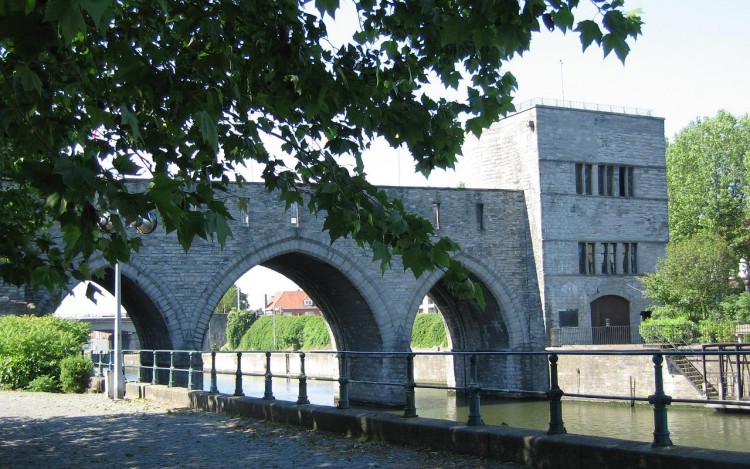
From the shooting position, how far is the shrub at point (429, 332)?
34750 mm

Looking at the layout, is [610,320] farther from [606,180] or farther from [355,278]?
[355,278]

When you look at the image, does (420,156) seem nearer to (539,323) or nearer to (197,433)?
(197,433)

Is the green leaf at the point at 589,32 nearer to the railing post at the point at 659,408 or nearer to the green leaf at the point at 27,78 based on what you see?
the green leaf at the point at 27,78

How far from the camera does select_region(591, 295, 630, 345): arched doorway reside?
88.1 feet

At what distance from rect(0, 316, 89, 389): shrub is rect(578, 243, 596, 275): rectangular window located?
15.5 meters

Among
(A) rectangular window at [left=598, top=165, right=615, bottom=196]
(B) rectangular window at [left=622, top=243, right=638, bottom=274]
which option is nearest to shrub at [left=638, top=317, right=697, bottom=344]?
(B) rectangular window at [left=622, top=243, right=638, bottom=274]

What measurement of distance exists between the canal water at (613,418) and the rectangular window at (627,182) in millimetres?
7224

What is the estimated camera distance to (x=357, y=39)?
5801 millimetres

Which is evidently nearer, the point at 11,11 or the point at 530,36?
the point at 11,11

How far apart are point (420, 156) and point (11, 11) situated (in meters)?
3.39

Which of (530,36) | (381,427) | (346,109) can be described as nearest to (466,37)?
(530,36)

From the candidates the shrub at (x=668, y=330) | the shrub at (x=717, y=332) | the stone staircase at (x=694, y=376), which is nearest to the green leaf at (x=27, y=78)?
the stone staircase at (x=694, y=376)

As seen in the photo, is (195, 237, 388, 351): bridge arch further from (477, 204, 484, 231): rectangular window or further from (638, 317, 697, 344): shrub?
(638, 317, 697, 344): shrub

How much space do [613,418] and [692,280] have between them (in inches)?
359
